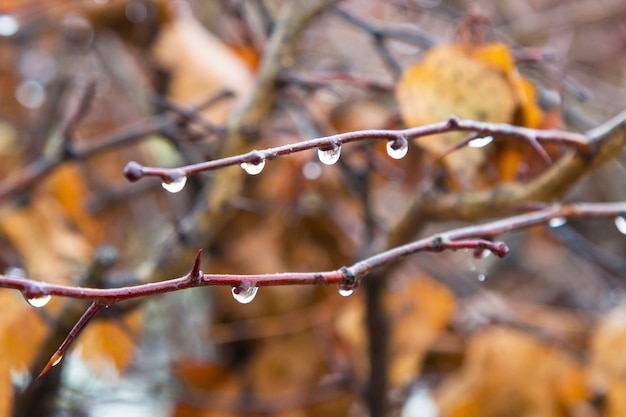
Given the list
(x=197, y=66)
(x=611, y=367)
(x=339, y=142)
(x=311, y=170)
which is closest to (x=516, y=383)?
(x=611, y=367)

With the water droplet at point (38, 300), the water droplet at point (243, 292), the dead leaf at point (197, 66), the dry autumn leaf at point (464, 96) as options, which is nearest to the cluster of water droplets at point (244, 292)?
the water droplet at point (243, 292)

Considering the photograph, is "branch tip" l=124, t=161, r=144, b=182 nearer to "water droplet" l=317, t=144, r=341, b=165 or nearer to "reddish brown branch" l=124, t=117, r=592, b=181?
"reddish brown branch" l=124, t=117, r=592, b=181

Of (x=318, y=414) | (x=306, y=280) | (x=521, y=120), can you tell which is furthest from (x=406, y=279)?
(x=306, y=280)

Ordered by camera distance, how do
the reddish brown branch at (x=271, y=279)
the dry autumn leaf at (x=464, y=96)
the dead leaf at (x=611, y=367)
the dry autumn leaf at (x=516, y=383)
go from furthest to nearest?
the dry autumn leaf at (x=516, y=383), the dead leaf at (x=611, y=367), the dry autumn leaf at (x=464, y=96), the reddish brown branch at (x=271, y=279)

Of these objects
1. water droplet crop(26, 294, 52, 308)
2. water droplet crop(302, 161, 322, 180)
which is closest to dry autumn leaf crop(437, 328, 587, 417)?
water droplet crop(302, 161, 322, 180)

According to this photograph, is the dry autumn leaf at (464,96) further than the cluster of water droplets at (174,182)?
Yes

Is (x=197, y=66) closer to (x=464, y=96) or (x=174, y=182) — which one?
(x=464, y=96)

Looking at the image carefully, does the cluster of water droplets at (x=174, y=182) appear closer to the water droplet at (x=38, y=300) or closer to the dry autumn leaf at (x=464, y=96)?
the water droplet at (x=38, y=300)

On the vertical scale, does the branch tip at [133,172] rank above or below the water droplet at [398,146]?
above
